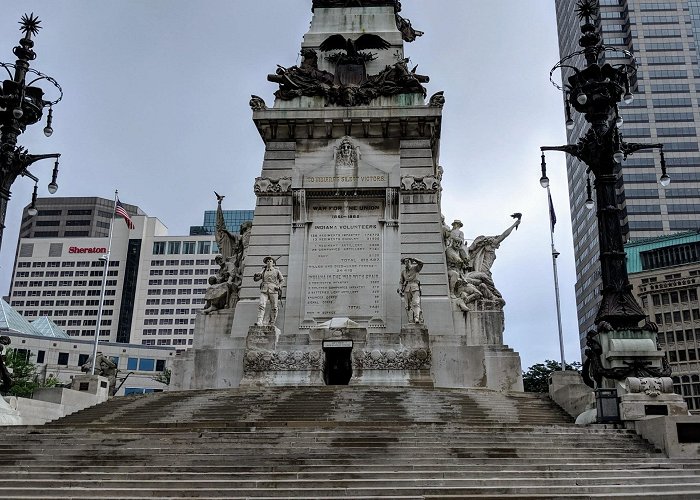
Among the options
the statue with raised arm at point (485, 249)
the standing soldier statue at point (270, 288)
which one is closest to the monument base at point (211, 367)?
the standing soldier statue at point (270, 288)

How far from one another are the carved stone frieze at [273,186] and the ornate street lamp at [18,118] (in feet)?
31.2

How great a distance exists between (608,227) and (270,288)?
38.0ft

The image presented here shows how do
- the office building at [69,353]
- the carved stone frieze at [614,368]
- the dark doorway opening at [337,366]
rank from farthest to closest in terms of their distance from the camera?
the office building at [69,353], the dark doorway opening at [337,366], the carved stone frieze at [614,368]

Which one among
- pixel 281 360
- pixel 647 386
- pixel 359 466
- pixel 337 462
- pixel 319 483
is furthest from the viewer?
pixel 281 360

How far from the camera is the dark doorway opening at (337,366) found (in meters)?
24.0

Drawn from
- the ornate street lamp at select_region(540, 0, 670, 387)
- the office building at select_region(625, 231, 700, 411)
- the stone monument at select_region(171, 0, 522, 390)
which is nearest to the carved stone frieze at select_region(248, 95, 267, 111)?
the stone monument at select_region(171, 0, 522, 390)

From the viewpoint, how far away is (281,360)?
23.7 metres

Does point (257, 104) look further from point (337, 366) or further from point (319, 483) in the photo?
point (319, 483)

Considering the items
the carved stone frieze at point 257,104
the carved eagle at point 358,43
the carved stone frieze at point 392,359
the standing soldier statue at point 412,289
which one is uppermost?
the carved eagle at point 358,43

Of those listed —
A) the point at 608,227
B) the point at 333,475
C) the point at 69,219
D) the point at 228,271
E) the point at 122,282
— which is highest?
the point at 69,219

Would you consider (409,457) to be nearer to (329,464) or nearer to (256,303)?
(329,464)

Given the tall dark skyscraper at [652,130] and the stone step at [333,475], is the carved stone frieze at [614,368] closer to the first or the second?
the stone step at [333,475]

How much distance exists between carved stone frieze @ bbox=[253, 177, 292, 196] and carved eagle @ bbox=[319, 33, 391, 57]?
287 inches

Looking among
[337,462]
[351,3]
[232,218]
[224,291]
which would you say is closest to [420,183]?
[224,291]
